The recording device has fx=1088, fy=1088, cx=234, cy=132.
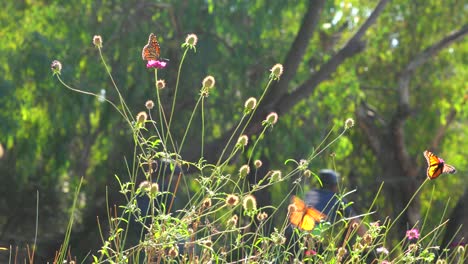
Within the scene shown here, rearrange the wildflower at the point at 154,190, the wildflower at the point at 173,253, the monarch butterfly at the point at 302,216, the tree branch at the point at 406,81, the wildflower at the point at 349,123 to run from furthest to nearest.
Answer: the tree branch at the point at 406,81 < the wildflower at the point at 349,123 < the monarch butterfly at the point at 302,216 < the wildflower at the point at 173,253 < the wildflower at the point at 154,190

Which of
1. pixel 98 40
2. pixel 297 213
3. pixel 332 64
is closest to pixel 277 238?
pixel 297 213

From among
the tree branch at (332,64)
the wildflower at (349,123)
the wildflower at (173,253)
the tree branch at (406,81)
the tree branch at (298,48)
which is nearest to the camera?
the wildflower at (173,253)

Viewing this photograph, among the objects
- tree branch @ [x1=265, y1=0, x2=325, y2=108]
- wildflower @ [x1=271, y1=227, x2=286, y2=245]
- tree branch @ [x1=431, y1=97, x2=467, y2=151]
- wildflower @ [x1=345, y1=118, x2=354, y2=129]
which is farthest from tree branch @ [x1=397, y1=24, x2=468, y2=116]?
wildflower @ [x1=271, y1=227, x2=286, y2=245]

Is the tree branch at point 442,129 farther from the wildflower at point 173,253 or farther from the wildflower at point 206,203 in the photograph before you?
the wildflower at point 173,253

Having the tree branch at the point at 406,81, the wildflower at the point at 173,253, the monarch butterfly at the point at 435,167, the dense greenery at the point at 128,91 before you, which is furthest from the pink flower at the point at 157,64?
the tree branch at the point at 406,81

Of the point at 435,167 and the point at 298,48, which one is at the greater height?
the point at 435,167

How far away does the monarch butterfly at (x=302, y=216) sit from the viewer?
3600mm

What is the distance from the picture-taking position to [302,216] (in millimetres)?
3645

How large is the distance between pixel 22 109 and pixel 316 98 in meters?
3.89

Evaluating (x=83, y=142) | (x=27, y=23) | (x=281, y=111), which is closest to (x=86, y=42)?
(x=27, y=23)

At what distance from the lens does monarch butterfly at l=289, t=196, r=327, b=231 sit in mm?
3600

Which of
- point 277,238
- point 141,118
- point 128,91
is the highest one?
point 141,118

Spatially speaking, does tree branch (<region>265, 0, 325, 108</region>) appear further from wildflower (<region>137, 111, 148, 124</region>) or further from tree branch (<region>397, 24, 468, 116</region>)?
wildflower (<region>137, 111, 148, 124</region>)

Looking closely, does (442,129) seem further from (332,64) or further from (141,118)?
(141,118)
